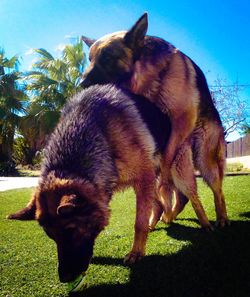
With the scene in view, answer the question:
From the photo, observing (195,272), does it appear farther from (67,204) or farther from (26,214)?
(26,214)

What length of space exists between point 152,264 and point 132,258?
0.24m

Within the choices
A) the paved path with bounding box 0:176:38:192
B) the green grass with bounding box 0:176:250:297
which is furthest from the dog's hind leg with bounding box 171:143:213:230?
the paved path with bounding box 0:176:38:192

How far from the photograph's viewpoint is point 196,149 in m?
5.15

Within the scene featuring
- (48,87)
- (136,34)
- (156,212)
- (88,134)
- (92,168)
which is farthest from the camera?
(48,87)

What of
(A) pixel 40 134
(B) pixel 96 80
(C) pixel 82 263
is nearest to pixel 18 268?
(C) pixel 82 263

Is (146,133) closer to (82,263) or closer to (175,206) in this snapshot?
(82,263)

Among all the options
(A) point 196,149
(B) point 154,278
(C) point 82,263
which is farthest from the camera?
(A) point 196,149

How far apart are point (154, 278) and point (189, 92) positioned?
2.72 meters

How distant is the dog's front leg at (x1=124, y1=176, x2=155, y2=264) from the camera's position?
3.58 meters

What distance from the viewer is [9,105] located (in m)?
24.7

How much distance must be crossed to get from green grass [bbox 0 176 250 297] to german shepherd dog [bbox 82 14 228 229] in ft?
1.79

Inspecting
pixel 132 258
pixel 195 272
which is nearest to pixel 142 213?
pixel 132 258

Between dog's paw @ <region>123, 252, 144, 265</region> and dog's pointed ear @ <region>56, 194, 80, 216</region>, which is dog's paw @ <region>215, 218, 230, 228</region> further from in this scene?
dog's pointed ear @ <region>56, 194, 80, 216</region>

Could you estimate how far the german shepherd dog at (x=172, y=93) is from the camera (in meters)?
4.37
